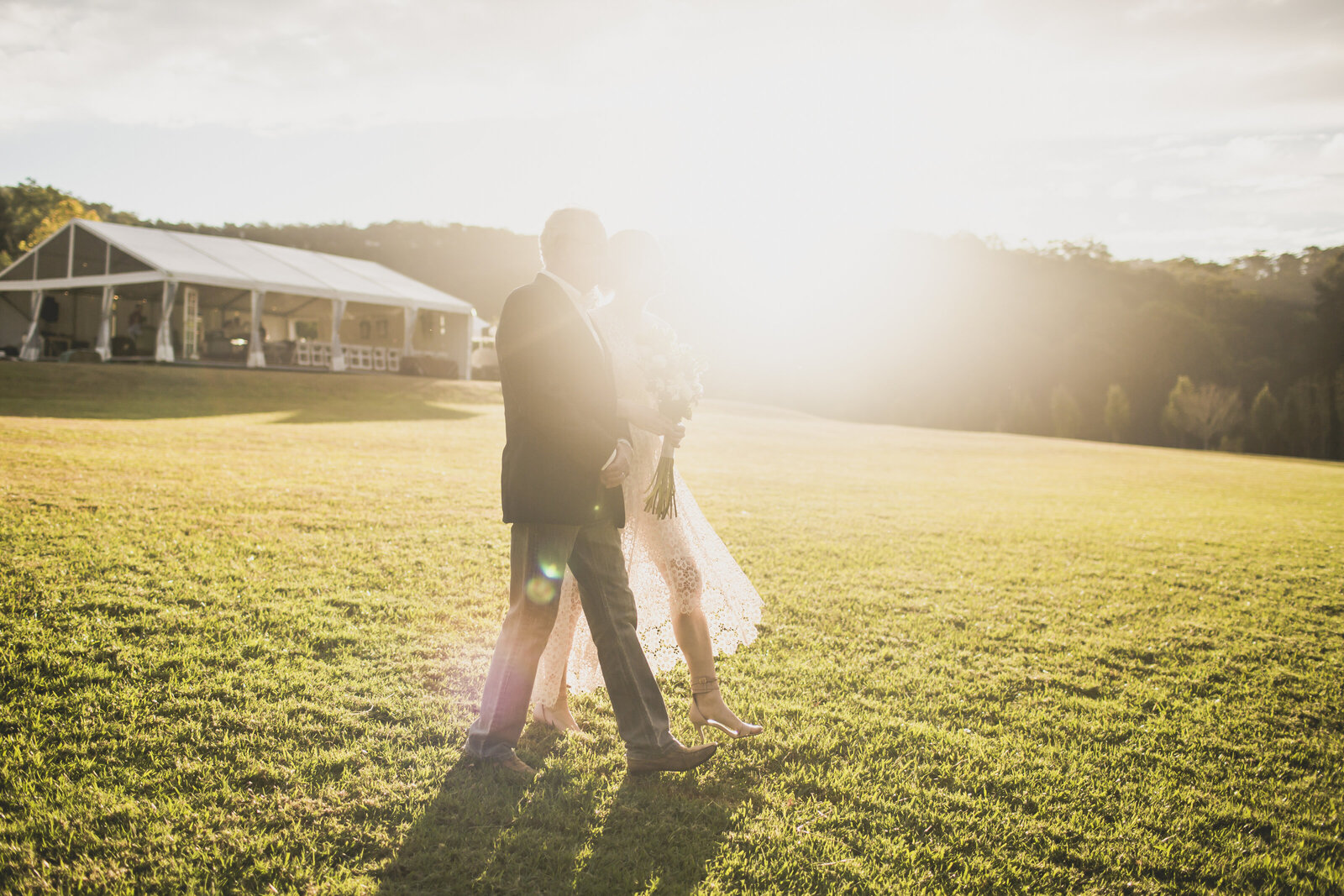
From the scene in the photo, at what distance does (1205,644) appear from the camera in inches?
227

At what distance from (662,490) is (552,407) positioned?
0.80 meters

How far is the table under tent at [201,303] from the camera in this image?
24.2 meters

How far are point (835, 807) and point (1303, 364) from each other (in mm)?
106225

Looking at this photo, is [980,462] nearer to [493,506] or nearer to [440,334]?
[493,506]

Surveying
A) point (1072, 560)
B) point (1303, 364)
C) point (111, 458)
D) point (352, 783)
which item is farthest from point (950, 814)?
point (1303, 364)

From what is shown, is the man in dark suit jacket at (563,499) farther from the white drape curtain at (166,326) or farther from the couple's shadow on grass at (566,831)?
the white drape curtain at (166,326)

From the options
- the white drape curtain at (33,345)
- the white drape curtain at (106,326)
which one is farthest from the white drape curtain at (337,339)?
the white drape curtain at (33,345)

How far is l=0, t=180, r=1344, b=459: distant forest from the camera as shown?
6844 centimetres

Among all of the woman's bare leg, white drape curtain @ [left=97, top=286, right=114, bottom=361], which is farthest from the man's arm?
white drape curtain @ [left=97, top=286, right=114, bottom=361]

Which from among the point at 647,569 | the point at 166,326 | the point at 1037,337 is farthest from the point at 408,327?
the point at 1037,337

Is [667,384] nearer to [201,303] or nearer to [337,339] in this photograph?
[337,339]

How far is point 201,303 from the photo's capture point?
30.1 meters

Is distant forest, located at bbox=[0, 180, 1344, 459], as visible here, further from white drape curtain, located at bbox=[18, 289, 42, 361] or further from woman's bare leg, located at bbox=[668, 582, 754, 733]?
woman's bare leg, located at bbox=[668, 582, 754, 733]

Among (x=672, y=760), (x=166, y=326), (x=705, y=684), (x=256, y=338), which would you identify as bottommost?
(x=672, y=760)
